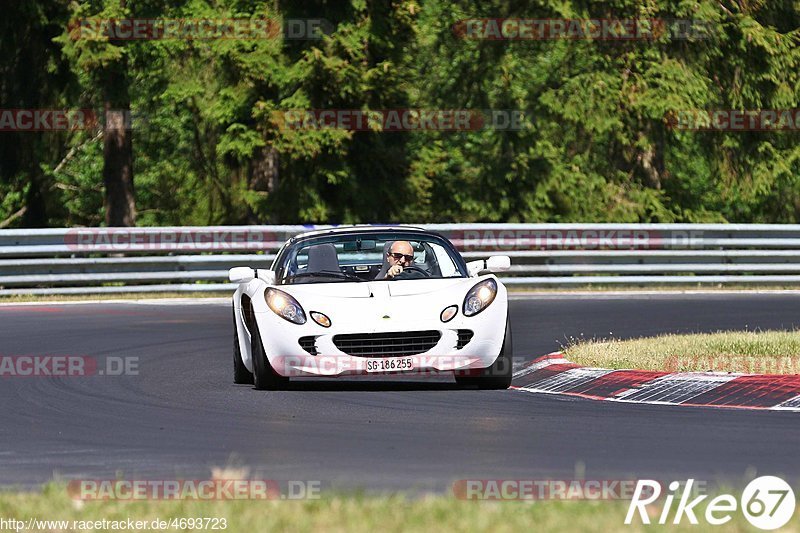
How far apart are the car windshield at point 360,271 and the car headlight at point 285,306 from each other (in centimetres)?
56

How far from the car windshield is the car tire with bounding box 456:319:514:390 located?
842 mm

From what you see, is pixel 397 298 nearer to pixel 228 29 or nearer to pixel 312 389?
pixel 312 389

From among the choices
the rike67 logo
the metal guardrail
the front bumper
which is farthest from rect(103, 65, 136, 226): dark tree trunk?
the rike67 logo

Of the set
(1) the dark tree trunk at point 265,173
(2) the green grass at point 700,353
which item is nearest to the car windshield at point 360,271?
(2) the green grass at point 700,353

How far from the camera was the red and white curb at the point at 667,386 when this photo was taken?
1174cm

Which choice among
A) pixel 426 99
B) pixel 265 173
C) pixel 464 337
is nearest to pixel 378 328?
pixel 464 337

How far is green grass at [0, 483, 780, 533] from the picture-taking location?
6648 mm

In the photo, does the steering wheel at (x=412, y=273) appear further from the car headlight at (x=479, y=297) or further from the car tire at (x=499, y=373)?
the car tire at (x=499, y=373)

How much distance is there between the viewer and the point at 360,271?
47.0 ft

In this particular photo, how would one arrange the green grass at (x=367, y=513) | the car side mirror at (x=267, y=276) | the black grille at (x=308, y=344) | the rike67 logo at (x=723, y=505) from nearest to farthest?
the green grass at (x=367, y=513) → the rike67 logo at (x=723, y=505) → the black grille at (x=308, y=344) → the car side mirror at (x=267, y=276)

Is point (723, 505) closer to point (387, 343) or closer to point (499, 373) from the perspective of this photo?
point (387, 343)

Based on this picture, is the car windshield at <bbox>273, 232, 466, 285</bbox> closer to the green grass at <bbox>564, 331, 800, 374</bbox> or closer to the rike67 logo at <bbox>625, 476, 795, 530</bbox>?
the green grass at <bbox>564, 331, 800, 374</bbox>

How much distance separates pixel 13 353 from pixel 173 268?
397 inches

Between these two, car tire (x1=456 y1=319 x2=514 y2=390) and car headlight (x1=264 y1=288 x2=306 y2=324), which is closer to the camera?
car headlight (x1=264 y1=288 x2=306 y2=324)
